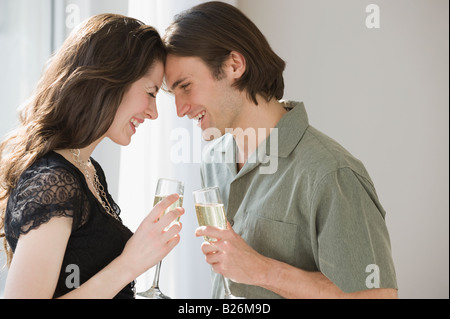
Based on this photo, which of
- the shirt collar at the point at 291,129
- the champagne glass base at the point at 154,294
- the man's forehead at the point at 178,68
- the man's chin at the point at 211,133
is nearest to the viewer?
the champagne glass base at the point at 154,294

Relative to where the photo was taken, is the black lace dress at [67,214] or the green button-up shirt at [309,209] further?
the green button-up shirt at [309,209]

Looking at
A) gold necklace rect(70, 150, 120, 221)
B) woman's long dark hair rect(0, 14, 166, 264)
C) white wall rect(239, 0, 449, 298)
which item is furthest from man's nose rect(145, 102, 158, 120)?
white wall rect(239, 0, 449, 298)

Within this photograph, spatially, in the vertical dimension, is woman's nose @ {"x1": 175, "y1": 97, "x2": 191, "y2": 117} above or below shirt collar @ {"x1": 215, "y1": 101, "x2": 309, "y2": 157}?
above

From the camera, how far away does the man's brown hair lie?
1.67 meters

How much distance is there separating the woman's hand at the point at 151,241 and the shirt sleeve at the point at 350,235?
1.25ft

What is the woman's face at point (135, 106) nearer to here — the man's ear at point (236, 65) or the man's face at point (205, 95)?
the man's face at point (205, 95)

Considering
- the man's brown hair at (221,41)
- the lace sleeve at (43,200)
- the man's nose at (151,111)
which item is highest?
the man's brown hair at (221,41)

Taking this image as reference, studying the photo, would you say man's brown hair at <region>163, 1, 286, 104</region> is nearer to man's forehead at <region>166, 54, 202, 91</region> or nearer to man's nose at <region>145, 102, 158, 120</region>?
man's forehead at <region>166, 54, 202, 91</region>

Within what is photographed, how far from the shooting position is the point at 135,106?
58.9 inches

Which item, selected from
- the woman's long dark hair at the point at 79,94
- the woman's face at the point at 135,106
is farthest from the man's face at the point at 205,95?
the woman's long dark hair at the point at 79,94

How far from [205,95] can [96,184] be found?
446 mm

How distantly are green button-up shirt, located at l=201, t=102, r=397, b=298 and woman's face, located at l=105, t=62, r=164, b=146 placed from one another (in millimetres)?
357

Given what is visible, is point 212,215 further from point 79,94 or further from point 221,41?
point 221,41

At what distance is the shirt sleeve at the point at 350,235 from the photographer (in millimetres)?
1349
